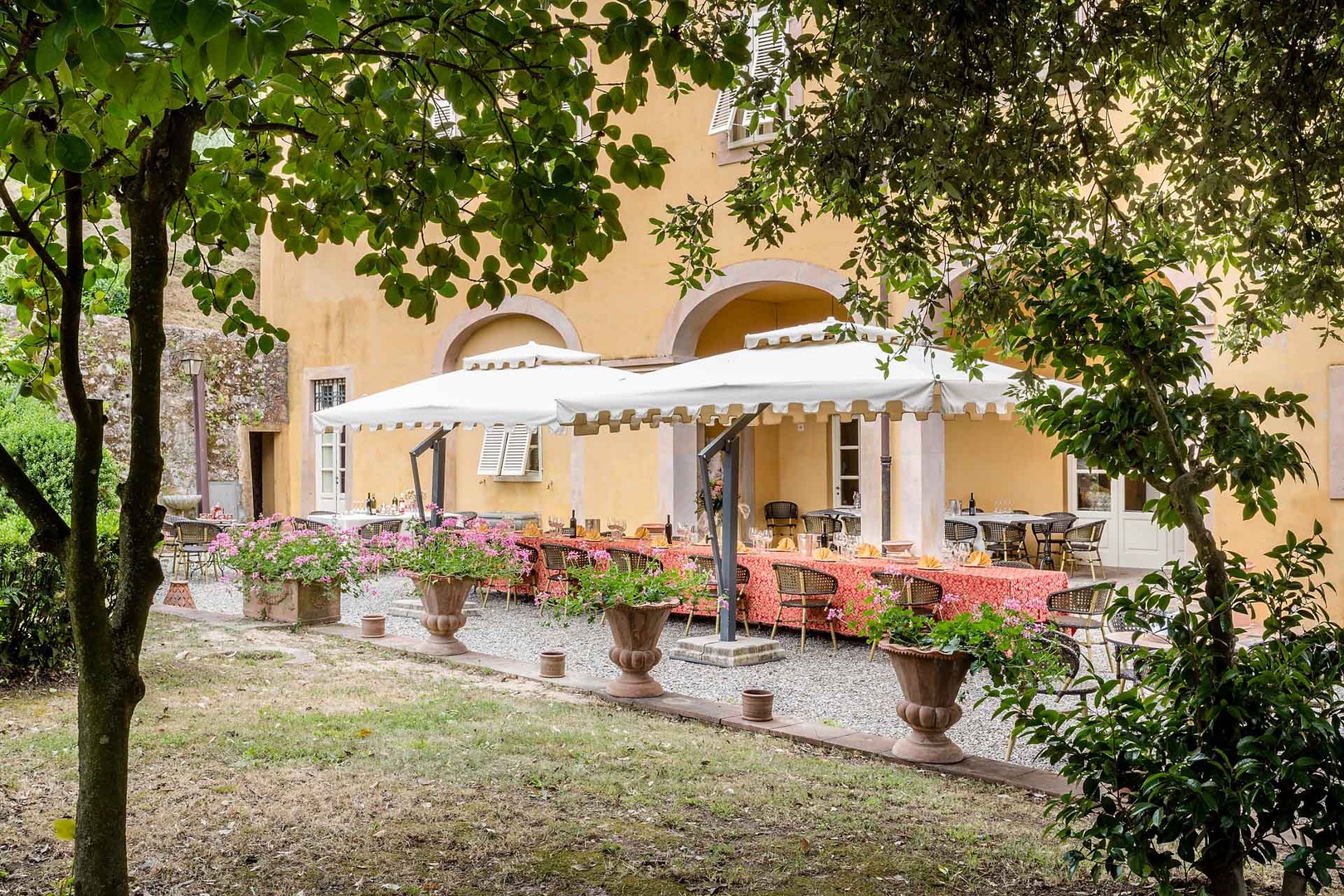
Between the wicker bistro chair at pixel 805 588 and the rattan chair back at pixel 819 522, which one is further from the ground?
the rattan chair back at pixel 819 522

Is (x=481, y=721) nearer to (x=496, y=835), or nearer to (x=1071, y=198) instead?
(x=496, y=835)

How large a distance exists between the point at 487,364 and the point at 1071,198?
8677mm

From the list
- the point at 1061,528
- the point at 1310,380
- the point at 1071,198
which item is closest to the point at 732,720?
the point at 1071,198

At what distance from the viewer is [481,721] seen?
566 centimetres

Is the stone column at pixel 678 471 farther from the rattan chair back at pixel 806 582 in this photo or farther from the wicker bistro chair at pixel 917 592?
the wicker bistro chair at pixel 917 592

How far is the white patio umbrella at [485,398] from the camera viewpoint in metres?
9.80

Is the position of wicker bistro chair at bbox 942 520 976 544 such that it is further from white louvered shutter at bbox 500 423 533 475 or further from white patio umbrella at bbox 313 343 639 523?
white louvered shutter at bbox 500 423 533 475

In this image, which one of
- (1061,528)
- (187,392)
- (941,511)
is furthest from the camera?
(187,392)

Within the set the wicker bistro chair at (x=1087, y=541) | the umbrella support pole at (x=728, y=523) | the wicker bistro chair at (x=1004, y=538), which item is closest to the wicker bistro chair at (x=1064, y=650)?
the umbrella support pole at (x=728, y=523)

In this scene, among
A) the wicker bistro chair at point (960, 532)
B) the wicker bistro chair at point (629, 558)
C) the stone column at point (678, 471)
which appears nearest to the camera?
the wicker bistro chair at point (629, 558)

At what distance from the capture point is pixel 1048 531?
477 inches

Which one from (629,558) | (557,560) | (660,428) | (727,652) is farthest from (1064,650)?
(660,428)

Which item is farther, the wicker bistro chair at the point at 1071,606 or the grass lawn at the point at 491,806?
the wicker bistro chair at the point at 1071,606

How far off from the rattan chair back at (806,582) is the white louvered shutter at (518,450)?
22.7 ft
